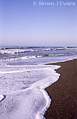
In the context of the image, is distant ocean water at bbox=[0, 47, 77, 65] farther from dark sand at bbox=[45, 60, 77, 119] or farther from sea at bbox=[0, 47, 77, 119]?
dark sand at bbox=[45, 60, 77, 119]

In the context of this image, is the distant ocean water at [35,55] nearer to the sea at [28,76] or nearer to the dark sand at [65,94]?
the sea at [28,76]

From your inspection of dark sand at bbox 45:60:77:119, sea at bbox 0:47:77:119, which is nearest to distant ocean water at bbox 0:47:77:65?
sea at bbox 0:47:77:119

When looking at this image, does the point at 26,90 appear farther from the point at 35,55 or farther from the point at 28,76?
the point at 35,55

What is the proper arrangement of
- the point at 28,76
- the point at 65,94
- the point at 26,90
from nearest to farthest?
the point at 65,94, the point at 26,90, the point at 28,76

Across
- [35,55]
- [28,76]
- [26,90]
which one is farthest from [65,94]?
[35,55]

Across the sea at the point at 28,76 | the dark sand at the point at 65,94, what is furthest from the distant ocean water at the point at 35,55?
the dark sand at the point at 65,94
